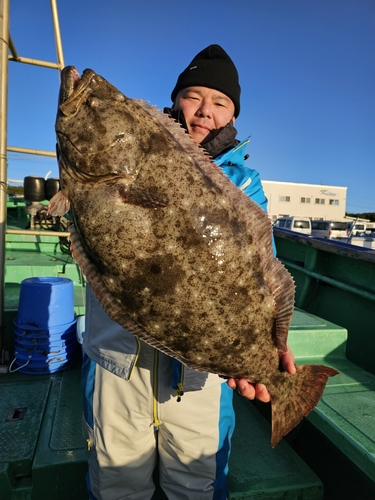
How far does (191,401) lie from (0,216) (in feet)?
10.5

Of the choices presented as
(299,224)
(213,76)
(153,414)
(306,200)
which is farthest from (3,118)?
(306,200)

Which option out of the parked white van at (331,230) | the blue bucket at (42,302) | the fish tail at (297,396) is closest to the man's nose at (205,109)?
the fish tail at (297,396)

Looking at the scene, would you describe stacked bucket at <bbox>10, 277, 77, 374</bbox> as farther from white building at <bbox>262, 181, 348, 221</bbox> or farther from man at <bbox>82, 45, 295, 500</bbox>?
white building at <bbox>262, 181, 348, 221</bbox>

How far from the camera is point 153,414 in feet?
7.84

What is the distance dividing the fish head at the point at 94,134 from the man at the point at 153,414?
810mm

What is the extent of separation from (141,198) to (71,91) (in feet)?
2.22

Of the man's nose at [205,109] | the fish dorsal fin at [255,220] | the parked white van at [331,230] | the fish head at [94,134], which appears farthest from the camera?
the parked white van at [331,230]

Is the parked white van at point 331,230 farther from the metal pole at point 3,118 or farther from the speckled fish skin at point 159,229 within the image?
the speckled fish skin at point 159,229

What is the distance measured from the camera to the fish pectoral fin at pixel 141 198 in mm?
1785

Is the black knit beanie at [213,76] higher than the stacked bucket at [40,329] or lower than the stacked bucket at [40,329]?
higher

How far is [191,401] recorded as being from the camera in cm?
240

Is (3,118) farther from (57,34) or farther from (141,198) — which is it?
(141,198)

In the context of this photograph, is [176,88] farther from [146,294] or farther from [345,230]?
[345,230]

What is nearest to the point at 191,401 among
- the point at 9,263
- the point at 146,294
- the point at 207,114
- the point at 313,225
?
the point at 146,294
